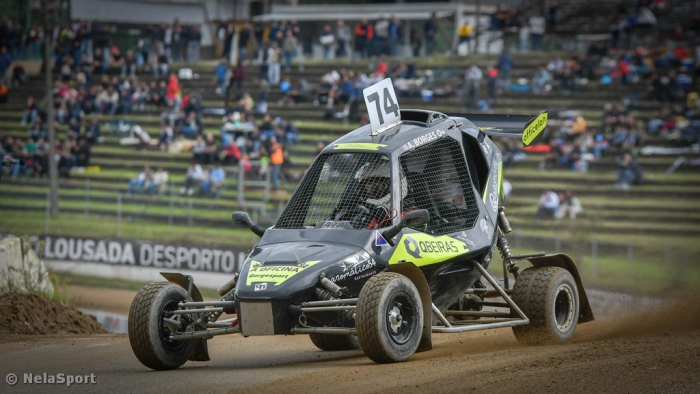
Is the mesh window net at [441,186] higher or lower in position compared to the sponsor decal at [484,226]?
higher

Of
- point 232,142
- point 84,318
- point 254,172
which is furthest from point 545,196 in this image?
point 84,318

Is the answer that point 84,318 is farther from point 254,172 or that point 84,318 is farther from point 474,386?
point 254,172

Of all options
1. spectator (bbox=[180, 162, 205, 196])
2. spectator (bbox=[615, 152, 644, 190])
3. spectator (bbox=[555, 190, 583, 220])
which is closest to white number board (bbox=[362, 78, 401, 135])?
spectator (bbox=[555, 190, 583, 220])

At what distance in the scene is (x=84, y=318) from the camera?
13.1 meters

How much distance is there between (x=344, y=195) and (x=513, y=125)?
2.60 metres

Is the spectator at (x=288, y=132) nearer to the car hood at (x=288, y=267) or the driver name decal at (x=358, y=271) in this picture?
the car hood at (x=288, y=267)

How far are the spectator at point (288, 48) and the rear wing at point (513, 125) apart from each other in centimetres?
2365

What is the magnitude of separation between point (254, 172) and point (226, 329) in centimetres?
1698

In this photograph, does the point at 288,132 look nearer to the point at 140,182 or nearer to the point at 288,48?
the point at 140,182

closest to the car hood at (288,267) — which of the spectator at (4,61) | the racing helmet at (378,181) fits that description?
the racing helmet at (378,181)

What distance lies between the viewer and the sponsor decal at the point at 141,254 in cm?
2256

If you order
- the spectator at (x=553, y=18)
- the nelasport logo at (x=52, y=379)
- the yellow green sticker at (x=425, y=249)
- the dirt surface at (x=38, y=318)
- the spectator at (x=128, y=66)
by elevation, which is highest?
the spectator at (x=553, y=18)

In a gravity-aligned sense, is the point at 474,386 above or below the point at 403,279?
below

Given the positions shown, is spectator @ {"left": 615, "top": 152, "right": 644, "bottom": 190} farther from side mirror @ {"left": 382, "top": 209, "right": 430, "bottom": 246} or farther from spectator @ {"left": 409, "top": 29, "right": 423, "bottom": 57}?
side mirror @ {"left": 382, "top": 209, "right": 430, "bottom": 246}
